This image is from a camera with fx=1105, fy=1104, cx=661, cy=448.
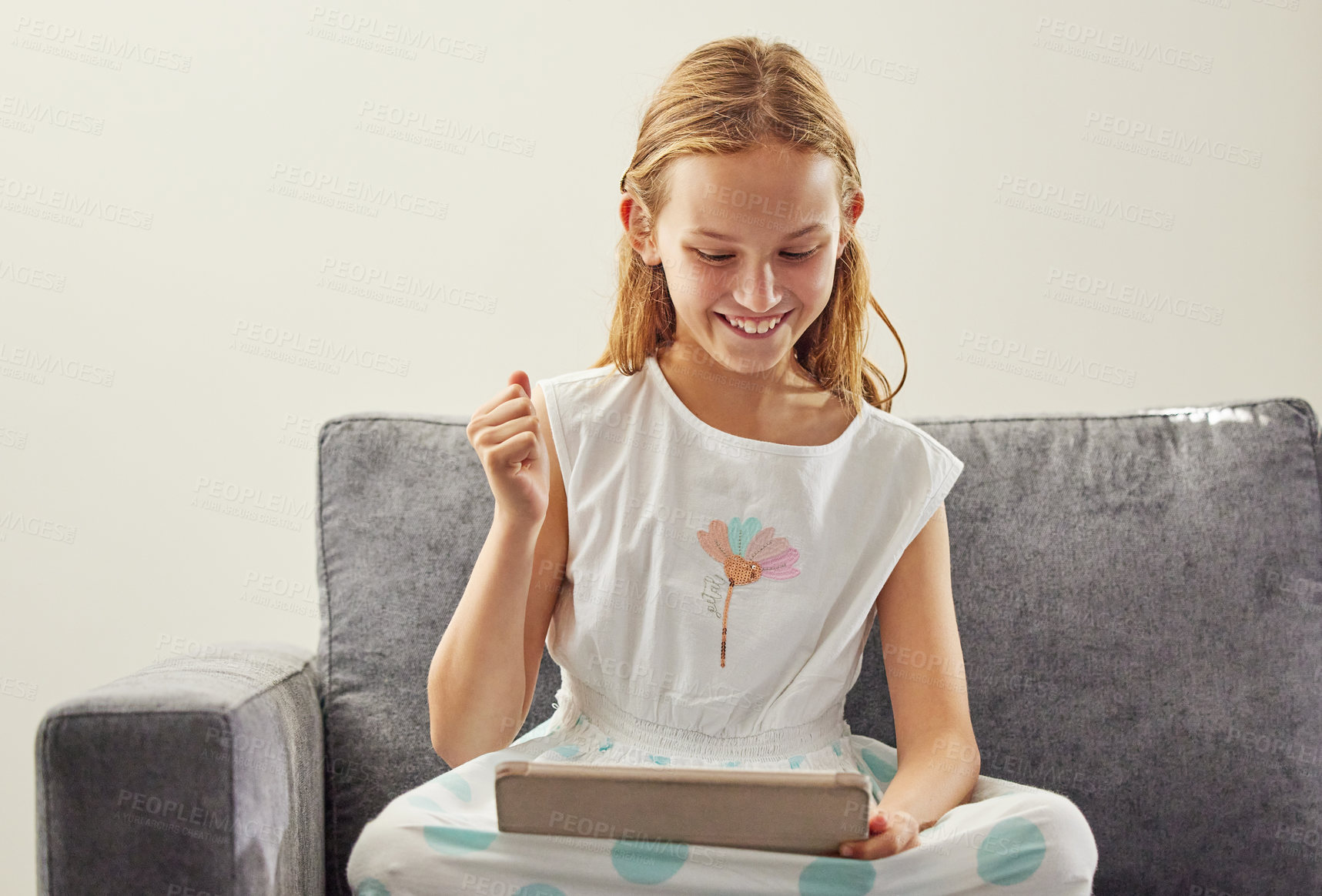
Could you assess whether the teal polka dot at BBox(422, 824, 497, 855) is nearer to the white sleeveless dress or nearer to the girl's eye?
the white sleeveless dress

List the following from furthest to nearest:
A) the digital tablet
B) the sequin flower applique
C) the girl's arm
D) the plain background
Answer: the plain background, the sequin flower applique, the girl's arm, the digital tablet

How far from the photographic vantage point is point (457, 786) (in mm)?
989

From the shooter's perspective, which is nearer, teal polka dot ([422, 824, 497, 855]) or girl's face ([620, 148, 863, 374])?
teal polka dot ([422, 824, 497, 855])

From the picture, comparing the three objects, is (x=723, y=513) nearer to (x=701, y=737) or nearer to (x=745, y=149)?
(x=701, y=737)

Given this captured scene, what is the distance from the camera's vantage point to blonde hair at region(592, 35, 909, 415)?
1084mm

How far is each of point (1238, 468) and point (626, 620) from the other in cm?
75

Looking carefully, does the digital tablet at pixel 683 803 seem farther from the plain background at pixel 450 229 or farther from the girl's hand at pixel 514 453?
the plain background at pixel 450 229

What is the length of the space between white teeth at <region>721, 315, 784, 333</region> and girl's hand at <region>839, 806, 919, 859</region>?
1.52ft

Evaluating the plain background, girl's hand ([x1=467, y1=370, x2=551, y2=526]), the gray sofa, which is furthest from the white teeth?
the plain background

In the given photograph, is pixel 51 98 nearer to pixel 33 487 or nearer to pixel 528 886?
pixel 33 487

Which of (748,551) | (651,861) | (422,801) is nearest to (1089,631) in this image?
(748,551)

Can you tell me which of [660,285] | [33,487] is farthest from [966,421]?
[33,487]

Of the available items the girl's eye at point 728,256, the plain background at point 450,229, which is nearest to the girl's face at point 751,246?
the girl's eye at point 728,256

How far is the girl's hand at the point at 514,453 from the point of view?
1005 millimetres
